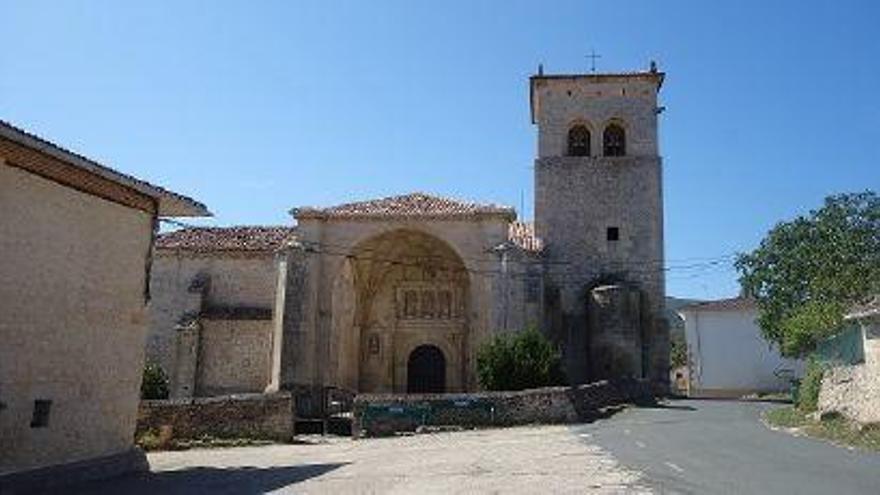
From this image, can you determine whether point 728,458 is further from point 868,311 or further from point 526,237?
point 526,237

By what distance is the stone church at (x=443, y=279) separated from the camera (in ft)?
91.7

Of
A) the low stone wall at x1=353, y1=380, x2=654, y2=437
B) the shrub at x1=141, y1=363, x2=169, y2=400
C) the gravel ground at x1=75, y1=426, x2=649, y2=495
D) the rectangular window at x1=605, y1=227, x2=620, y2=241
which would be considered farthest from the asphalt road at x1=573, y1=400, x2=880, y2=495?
the rectangular window at x1=605, y1=227, x2=620, y2=241

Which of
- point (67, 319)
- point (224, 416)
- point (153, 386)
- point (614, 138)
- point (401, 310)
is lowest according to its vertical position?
point (224, 416)

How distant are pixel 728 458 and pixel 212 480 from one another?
24.5ft

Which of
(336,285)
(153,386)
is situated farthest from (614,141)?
(153,386)

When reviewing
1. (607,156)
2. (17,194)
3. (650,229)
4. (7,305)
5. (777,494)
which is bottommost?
(777,494)

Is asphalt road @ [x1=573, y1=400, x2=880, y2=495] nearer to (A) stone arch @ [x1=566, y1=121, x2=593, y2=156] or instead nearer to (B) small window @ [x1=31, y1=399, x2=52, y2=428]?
(B) small window @ [x1=31, y1=399, x2=52, y2=428]

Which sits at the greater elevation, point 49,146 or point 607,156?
point 607,156

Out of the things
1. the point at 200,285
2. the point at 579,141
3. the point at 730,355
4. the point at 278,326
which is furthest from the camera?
the point at 730,355

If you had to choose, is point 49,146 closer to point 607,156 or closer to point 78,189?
point 78,189

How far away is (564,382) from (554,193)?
1053 centimetres

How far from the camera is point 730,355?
4656cm

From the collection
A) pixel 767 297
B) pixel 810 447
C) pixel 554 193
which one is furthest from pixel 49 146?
pixel 767 297

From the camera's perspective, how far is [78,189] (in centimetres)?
1136
